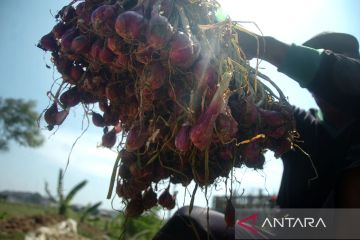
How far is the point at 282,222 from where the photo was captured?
147cm

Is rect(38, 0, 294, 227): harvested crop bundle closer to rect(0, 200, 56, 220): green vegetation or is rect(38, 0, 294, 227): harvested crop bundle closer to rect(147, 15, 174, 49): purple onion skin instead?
rect(147, 15, 174, 49): purple onion skin

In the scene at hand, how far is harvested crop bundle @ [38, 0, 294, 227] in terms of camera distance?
2.56 feet

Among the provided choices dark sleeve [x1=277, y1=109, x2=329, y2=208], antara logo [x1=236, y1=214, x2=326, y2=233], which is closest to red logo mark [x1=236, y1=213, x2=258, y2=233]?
antara logo [x1=236, y1=214, x2=326, y2=233]

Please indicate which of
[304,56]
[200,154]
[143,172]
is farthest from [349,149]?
[143,172]

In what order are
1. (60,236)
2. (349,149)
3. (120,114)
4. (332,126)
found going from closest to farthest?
(120,114) < (349,149) < (332,126) < (60,236)

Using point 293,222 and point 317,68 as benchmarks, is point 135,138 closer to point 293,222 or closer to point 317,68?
point 317,68

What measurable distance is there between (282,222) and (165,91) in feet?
3.03

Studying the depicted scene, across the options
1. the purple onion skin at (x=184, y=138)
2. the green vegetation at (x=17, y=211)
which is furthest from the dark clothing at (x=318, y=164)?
the green vegetation at (x=17, y=211)

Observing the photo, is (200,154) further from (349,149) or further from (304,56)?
(349,149)

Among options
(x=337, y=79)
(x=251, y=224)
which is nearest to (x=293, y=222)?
(x=251, y=224)

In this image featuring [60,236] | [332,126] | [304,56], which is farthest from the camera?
[60,236]

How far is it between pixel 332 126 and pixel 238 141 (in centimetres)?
75

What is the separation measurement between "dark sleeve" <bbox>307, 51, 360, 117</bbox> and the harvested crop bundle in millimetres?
179

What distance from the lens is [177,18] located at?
0.88m
